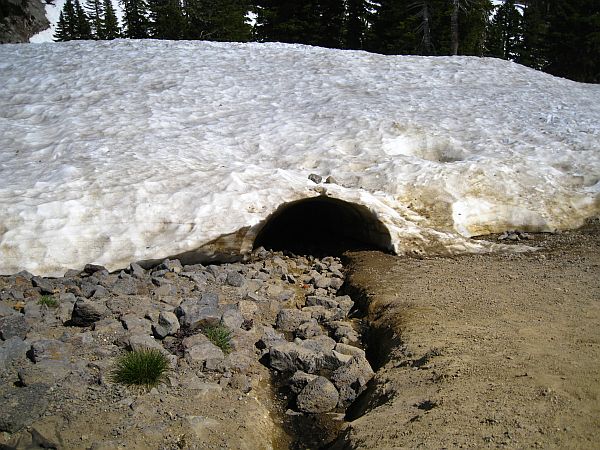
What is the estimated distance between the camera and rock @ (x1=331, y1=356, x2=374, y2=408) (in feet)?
17.1

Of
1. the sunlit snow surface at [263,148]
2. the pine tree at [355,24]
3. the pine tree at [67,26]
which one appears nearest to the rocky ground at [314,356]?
the sunlit snow surface at [263,148]

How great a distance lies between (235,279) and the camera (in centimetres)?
749

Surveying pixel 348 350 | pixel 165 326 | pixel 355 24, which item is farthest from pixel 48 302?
pixel 355 24

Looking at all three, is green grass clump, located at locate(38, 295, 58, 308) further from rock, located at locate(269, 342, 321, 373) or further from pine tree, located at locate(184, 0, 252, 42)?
pine tree, located at locate(184, 0, 252, 42)

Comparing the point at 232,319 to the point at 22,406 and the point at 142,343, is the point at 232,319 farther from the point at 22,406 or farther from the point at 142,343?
the point at 22,406

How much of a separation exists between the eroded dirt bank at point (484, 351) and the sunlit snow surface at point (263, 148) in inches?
50.6

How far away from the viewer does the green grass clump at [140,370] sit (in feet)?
15.8

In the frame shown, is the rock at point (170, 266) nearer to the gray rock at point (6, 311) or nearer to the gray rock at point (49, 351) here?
the gray rock at point (6, 311)

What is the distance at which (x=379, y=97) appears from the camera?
13.8 metres

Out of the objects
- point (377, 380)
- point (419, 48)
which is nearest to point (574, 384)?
point (377, 380)

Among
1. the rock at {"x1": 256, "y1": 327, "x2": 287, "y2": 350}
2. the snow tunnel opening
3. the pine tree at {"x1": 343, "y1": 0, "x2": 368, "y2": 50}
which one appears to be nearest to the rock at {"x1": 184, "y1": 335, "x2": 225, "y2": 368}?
the rock at {"x1": 256, "y1": 327, "x2": 287, "y2": 350}

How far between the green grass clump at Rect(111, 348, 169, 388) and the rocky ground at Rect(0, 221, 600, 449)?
9 centimetres

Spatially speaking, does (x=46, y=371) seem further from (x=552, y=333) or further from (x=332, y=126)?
(x=332, y=126)

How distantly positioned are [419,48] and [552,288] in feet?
92.8
